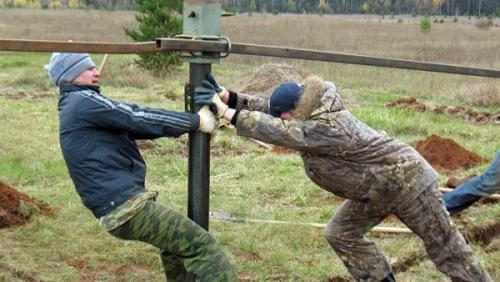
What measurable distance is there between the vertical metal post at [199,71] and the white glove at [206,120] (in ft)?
0.17

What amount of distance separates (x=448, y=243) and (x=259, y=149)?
22.2ft

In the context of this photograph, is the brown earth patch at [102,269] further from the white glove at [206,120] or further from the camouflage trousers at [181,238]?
the white glove at [206,120]

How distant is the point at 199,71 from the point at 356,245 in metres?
1.66

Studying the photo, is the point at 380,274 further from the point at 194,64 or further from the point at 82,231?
the point at 82,231

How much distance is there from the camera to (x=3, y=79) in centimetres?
1984

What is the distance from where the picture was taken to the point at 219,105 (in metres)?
3.67

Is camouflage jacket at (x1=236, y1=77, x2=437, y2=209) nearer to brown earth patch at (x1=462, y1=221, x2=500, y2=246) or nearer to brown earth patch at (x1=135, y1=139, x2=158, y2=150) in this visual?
brown earth patch at (x1=462, y1=221, x2=500, y2=246)

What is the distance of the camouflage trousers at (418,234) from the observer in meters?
4.26

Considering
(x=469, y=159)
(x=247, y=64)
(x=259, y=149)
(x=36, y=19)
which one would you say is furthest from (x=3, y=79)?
(x=36, y=19)

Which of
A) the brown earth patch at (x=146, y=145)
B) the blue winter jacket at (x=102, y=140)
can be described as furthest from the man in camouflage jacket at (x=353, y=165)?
the brown earth patch at (x=146, y=145)

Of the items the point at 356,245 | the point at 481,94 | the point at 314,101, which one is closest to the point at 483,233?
the point at 356,245

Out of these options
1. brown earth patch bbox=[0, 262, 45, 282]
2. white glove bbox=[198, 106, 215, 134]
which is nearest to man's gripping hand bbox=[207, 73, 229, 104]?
white glove bbox=[198, 106, 215, 134]

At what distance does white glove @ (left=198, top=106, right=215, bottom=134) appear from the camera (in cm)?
364

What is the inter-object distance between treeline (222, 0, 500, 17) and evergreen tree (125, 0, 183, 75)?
54.1 metres
